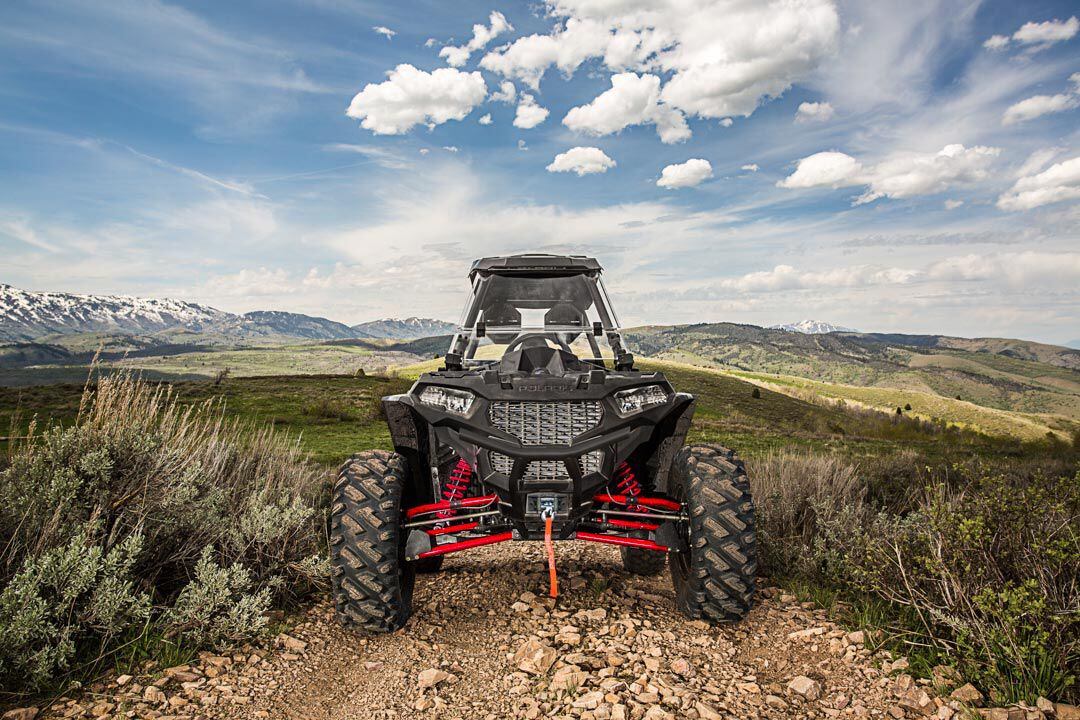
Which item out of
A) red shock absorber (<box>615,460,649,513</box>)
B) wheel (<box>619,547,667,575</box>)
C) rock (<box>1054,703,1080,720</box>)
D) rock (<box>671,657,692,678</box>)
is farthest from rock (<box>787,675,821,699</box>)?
wheel (<box>619,547,667,575</box>)

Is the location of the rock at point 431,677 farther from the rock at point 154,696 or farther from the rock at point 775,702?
the rock at point 775,702

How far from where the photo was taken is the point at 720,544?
4.46 meters

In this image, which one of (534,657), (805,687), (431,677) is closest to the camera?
(805,687)

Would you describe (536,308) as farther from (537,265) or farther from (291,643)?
(291,643)

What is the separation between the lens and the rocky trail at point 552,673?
3.64 metres

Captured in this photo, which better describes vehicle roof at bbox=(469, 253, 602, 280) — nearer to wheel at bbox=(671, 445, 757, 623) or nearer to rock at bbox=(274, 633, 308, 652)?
wheel at bbox=(671, 445, 757, 623)

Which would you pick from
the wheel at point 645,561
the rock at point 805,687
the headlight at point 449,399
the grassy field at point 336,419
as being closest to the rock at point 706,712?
the rock at point 805,687

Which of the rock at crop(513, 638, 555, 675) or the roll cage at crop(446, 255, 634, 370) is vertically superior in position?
the roll cage at crop(446, 255, 634, 370)

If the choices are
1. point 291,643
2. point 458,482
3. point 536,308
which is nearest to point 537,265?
point 536,308

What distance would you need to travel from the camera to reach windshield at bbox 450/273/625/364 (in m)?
6.04

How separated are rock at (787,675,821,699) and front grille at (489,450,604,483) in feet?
6.12

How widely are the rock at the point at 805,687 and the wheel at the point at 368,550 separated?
9.17 feet

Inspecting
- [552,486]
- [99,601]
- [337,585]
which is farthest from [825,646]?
[99,601]

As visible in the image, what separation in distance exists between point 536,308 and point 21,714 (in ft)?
16.0
